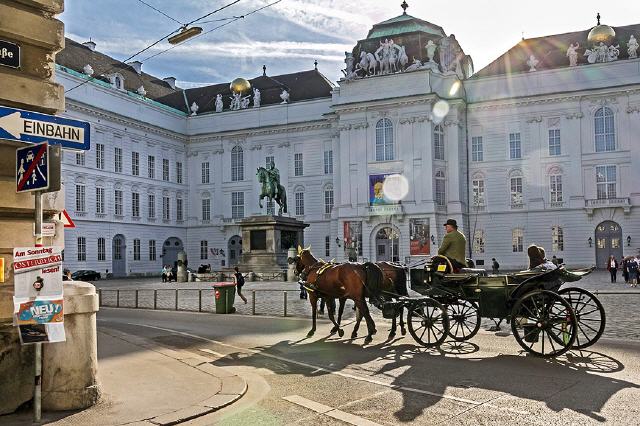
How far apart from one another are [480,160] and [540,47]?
12.2 meters

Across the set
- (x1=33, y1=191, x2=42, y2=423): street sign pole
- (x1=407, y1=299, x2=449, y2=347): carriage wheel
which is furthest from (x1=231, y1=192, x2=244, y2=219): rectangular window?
(x1=33, y1=191, x2=42, y2=423): street sign pole

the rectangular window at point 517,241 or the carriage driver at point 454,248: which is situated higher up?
the carriage driver at point 454,248

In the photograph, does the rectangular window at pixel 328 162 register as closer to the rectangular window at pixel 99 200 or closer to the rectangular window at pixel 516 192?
→ the rectangular window at pixel 516 192

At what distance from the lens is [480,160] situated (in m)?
57.4

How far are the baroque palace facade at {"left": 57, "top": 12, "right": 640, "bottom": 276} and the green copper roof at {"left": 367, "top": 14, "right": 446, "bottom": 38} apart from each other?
0.60ft

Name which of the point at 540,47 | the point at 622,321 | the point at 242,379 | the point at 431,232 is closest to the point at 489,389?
the point at 242,379

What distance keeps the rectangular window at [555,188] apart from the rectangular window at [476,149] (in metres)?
6.43

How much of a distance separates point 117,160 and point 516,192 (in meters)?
36.3

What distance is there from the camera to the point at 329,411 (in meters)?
7.22

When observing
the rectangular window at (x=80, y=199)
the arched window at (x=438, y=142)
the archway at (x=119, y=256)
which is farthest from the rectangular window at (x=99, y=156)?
the arched window at (x=438, y=142)

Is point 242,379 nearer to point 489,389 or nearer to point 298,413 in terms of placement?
point 298,413

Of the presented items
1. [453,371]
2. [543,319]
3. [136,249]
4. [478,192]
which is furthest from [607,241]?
[453,371]

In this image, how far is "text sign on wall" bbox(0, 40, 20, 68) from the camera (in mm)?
7172

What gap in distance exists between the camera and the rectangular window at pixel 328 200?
207 feet
